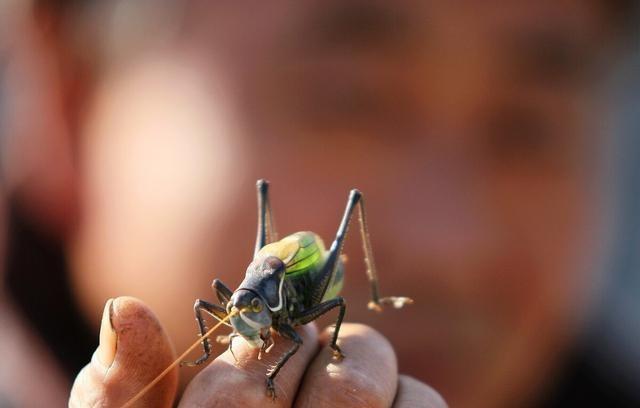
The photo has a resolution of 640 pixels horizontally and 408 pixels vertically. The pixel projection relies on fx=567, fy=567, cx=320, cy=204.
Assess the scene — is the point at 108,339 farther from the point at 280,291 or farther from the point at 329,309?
the point at 329,309

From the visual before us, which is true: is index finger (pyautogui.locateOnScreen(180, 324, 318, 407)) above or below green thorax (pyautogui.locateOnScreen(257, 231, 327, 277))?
below

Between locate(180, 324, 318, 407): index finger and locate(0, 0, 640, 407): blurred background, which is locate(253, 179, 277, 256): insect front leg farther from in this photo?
locate(0, 0, 640, 407): blurred background

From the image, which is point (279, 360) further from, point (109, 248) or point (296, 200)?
point (109, 248)

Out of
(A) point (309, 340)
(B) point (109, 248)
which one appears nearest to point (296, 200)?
(B) point (109, 248)

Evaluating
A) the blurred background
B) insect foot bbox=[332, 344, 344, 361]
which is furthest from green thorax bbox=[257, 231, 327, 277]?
the blurred background

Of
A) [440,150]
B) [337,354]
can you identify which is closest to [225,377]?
[337,354]

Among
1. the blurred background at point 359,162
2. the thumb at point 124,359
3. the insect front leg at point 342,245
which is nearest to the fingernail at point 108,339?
the thumb at point 124,359
